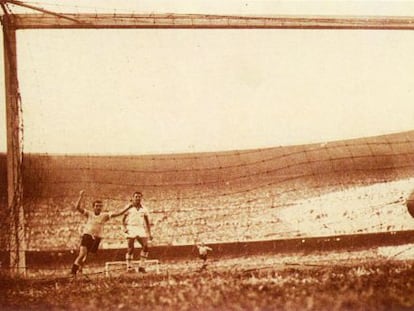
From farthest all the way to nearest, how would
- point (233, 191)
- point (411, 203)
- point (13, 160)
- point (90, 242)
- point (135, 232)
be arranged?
1. point (233, 191)
2. point (411, 203)
3. point (135, 232)
4. point (90, 242)
5. point (13, 160)

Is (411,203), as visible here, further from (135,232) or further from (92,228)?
(92,228)

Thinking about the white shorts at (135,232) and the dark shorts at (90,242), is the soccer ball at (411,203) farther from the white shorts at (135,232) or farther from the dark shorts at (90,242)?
the dark shorts at (90,242)

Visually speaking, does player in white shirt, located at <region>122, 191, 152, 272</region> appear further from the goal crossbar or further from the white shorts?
the goal crossbar

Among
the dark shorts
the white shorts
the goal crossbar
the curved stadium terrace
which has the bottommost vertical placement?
the dark shorts

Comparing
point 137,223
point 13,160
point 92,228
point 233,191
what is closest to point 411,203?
point 233,191

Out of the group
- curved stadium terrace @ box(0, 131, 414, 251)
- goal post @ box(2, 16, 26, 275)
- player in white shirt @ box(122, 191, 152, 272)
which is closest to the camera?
goal post @ box(2, 16, 26, 275)

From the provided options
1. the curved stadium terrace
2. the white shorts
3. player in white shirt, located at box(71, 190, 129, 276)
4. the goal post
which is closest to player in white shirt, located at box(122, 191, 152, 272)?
the white shorts
